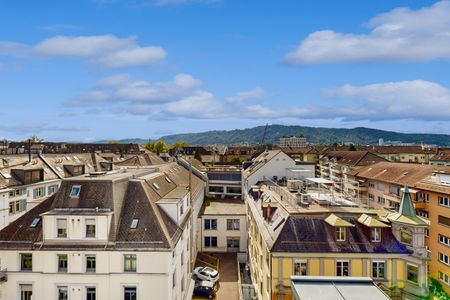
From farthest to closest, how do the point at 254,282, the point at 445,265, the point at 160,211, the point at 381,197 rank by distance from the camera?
the point at 381,197 → the point at 445,265 → the point at 254,282 → the point at 160,211

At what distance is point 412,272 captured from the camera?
93.6 ft

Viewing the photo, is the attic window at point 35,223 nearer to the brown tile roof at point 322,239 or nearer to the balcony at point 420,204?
the brown tile roof at point 322,239

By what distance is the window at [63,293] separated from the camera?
95.9 ft

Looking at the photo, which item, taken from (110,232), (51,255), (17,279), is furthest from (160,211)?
(17,279)

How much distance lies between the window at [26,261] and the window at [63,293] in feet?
9.96

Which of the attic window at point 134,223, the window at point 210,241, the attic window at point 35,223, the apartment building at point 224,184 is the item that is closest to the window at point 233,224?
the window at point 210,241

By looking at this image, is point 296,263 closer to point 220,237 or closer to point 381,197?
point 220,237

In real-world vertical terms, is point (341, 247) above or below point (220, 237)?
above

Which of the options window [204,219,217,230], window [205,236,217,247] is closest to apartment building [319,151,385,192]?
window [204,219,217,230]

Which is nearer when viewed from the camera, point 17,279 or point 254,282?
point 17,279

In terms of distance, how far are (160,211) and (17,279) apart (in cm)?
1249

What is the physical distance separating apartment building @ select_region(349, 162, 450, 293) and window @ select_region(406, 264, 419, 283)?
2015 cm

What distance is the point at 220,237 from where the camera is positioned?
55.1 m

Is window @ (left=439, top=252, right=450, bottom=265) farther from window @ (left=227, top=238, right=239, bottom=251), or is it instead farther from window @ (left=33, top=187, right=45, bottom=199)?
window @ (left=33, top=187, right=45, bottom=199)
